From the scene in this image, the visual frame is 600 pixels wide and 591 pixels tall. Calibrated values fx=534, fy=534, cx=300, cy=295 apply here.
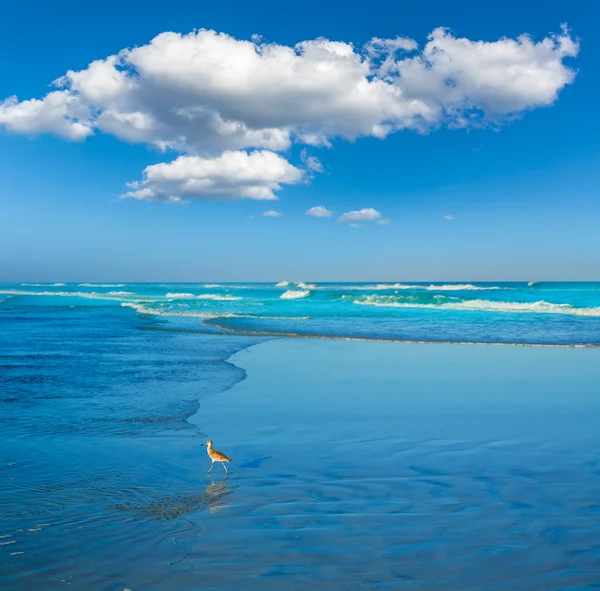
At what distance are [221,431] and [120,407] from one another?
231 cm

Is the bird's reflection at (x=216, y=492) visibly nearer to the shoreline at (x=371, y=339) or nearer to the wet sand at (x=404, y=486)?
the wet sand at (x=404, y=486)

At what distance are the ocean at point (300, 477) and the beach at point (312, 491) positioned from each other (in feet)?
0.07

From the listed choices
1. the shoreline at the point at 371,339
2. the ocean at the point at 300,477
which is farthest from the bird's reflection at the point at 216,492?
the shoreline at the point at 371,339

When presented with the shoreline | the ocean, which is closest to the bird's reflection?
the ocean

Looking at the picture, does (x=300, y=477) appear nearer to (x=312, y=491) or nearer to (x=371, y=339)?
(x=312, y=491)

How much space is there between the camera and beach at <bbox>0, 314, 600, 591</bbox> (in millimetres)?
3660

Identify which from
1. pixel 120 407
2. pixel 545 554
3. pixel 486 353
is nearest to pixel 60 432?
pixel 120 407

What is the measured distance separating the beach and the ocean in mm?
20

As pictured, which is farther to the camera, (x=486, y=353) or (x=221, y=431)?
(x=486, y=353)

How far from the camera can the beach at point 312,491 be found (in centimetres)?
366

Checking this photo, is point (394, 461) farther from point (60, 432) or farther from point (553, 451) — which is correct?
point (60, 432)

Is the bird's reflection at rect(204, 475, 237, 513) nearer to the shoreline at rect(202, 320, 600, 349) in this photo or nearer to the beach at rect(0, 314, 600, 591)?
the beach at rect(0, 314, 600, 591)

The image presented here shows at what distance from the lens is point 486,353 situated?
15.6 meters

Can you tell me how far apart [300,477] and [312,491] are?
1.36 ft
